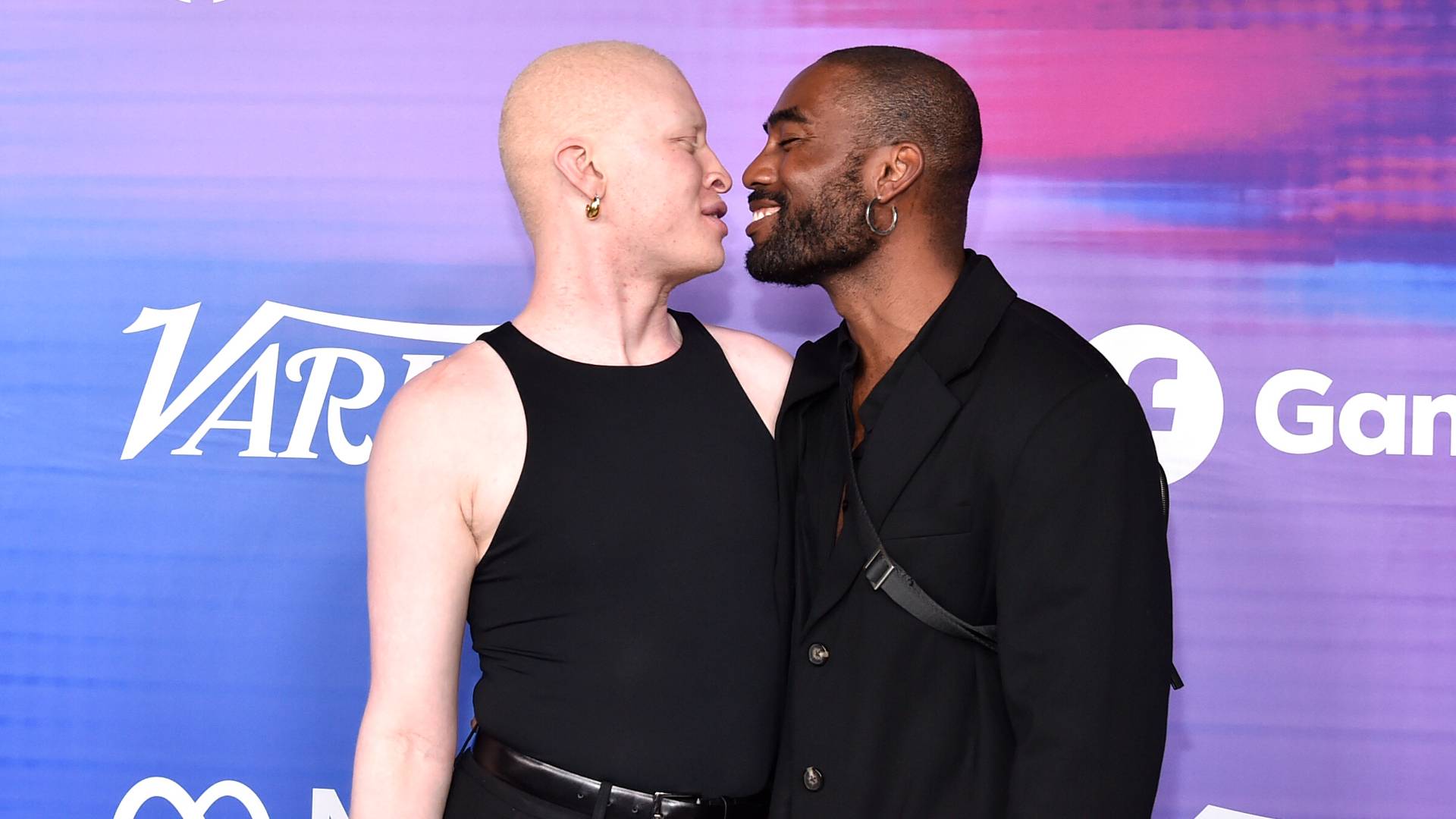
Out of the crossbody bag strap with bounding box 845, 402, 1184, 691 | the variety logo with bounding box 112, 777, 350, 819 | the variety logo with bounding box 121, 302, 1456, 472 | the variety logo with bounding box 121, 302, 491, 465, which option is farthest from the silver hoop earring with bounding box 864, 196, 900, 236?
the variety logo with bounding box 112, 777, 350, 819

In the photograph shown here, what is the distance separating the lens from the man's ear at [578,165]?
186 centimetres

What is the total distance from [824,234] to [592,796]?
0.81 metres

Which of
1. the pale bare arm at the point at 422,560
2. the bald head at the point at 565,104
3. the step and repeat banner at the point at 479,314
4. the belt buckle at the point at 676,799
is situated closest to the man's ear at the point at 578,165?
the bald head at the point at 565,104

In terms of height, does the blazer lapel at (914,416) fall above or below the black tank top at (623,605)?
above

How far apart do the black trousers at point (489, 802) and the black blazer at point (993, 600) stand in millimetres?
288

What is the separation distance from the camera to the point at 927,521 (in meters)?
1.66

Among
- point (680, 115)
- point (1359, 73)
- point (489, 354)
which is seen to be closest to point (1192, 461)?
point (1359, 73)

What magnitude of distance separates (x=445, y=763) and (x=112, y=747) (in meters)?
1.16

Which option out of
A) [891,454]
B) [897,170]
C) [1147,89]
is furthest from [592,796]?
[1147,89]

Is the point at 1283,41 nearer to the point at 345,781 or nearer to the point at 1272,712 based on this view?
the point at 1272,712

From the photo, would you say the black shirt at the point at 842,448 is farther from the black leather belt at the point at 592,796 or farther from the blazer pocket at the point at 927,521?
the black leather belt at the point at 592,796

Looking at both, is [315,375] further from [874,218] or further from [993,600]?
[993,600]

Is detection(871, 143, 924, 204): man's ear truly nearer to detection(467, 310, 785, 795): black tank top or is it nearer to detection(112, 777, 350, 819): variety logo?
detection(467, 310, 785, 795): black tank top

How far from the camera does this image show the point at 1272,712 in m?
2.45
